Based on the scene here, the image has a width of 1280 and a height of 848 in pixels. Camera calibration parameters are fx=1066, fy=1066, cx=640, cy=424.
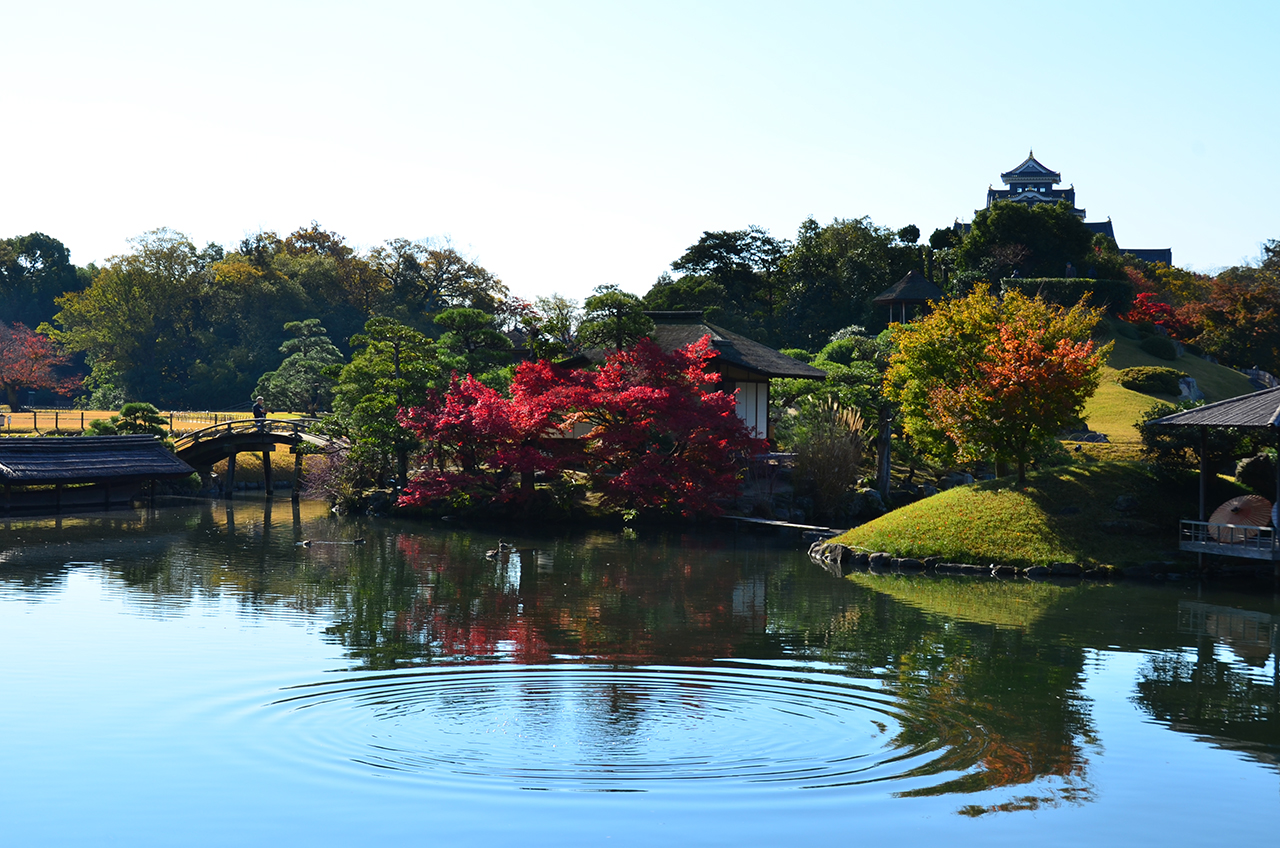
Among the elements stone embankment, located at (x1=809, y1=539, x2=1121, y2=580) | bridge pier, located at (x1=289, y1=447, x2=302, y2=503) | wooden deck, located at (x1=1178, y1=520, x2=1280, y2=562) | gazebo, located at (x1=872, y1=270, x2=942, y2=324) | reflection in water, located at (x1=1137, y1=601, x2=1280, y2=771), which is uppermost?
gazebo, located at (x1=872, y1=270, x2=942, y2=324)

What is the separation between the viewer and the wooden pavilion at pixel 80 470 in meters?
35.0

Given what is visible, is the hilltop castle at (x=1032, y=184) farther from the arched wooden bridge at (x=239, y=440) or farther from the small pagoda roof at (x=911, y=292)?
the arched wooden bridge at (x=239, y=440)

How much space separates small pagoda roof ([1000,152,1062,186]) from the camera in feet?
309

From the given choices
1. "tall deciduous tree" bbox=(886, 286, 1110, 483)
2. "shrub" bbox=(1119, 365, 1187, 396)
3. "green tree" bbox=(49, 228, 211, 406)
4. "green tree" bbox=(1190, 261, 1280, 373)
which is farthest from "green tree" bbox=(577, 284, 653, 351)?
"green tree" bbox=(49, 228, 211, 406)

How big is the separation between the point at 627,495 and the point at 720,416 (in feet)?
12.8

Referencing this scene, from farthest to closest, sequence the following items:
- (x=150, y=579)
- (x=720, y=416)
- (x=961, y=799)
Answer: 1. (x=720, y=416)
2. (x=150, y=579)
3. (x=961, y=799)

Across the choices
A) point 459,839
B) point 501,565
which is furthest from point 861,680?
point 501,565

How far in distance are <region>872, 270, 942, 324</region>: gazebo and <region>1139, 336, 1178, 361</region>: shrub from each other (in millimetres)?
10323

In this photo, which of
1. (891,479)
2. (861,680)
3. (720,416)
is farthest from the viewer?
(891,479)

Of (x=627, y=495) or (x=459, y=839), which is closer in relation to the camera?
(x=459, y=839)

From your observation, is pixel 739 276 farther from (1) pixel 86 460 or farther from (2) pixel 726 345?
(1) pixel 86 460

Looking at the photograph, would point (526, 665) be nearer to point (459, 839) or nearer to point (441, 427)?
point (459, 839)

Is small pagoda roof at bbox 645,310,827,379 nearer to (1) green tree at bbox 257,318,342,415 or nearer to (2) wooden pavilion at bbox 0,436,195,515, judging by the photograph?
(2) wooden pavilion at bbox 0,436,195,515

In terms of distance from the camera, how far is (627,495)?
33.3 metres
